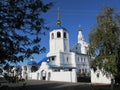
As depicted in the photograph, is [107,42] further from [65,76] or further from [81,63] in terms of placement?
[81,63]

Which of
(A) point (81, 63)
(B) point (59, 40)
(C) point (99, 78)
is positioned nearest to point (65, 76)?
(C) point (99, 78)

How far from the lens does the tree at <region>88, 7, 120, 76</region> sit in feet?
68.9

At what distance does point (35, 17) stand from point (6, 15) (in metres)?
1.00

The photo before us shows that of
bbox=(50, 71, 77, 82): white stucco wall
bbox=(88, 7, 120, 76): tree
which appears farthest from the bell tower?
bbox=(88, 7, 120, 76): tree

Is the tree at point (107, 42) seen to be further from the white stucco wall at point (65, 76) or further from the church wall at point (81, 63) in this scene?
the church wall at point (81, 63)

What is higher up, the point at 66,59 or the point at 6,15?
the point at 66,59

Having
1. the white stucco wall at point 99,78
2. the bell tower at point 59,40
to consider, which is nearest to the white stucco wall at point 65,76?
the white stucco wall at point 99,78

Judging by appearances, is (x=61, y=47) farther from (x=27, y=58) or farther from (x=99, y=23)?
(x=27, y=58)

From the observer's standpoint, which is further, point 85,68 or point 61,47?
point 85,68

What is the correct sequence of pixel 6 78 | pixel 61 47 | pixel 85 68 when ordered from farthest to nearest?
pixel 85 68, pixel 61 47, pixel 6 78

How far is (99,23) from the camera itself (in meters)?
22.4

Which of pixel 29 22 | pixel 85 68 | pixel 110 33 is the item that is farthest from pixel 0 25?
pixel 85 68

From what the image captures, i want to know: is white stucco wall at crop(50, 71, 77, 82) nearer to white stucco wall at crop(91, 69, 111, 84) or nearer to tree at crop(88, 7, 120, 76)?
white stucco wall at crop(91, 69, 111, 84)

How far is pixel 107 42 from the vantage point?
2123cm
